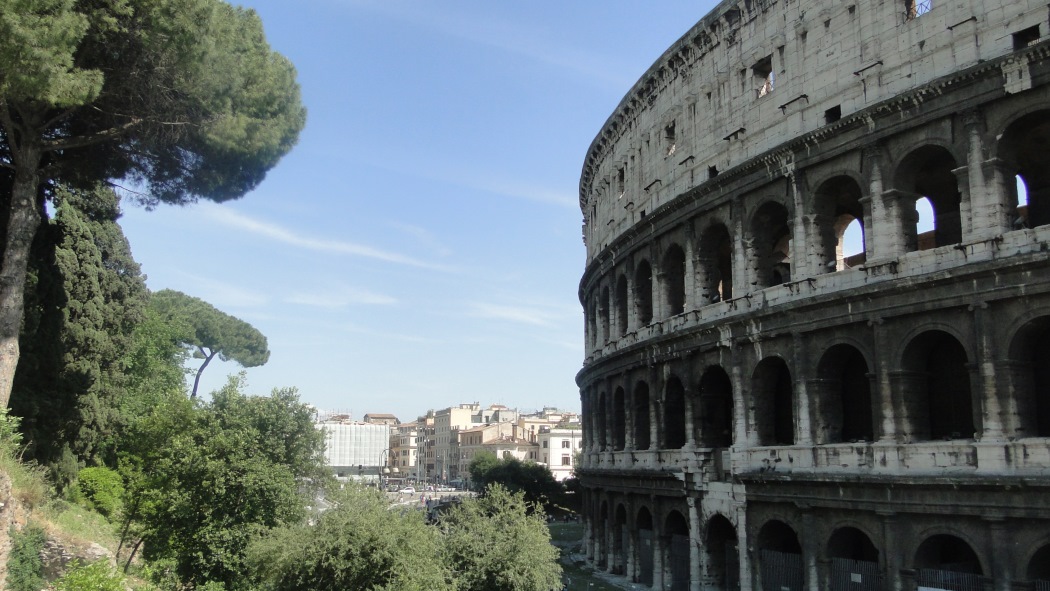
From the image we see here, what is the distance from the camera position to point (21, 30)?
46.8ft

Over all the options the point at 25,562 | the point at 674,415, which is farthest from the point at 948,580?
the point at 25,562

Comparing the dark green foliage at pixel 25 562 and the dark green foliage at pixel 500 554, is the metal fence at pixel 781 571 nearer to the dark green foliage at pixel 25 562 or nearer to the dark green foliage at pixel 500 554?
the dark green foliage at pixel 500 554

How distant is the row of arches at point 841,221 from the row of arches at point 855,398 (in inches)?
79.3

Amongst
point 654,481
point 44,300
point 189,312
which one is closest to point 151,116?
point 44,300

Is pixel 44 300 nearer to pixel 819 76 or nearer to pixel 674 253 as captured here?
pixel 674 253

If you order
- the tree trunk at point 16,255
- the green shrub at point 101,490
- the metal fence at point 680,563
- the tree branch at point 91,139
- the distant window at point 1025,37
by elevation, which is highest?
the distant window at point 1025,37

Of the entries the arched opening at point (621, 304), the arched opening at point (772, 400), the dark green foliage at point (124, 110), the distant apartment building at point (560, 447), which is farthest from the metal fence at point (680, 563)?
the distant apartment building at point (560, 447)

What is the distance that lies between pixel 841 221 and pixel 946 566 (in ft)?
33.8

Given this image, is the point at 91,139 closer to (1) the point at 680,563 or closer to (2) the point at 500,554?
(2) the point at 500,554

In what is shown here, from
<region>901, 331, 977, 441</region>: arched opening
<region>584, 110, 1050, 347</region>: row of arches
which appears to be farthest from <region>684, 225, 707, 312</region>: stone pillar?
<region>901, 331, 977, 441</region>: arched opening

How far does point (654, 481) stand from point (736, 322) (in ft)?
19.5

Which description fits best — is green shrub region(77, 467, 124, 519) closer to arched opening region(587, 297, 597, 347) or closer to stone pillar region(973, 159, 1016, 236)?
arched opening region(587, 297, 597, 347)

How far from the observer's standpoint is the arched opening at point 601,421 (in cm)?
2875

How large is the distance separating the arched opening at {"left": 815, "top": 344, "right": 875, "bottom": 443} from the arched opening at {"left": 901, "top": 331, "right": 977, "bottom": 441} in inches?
51.2
